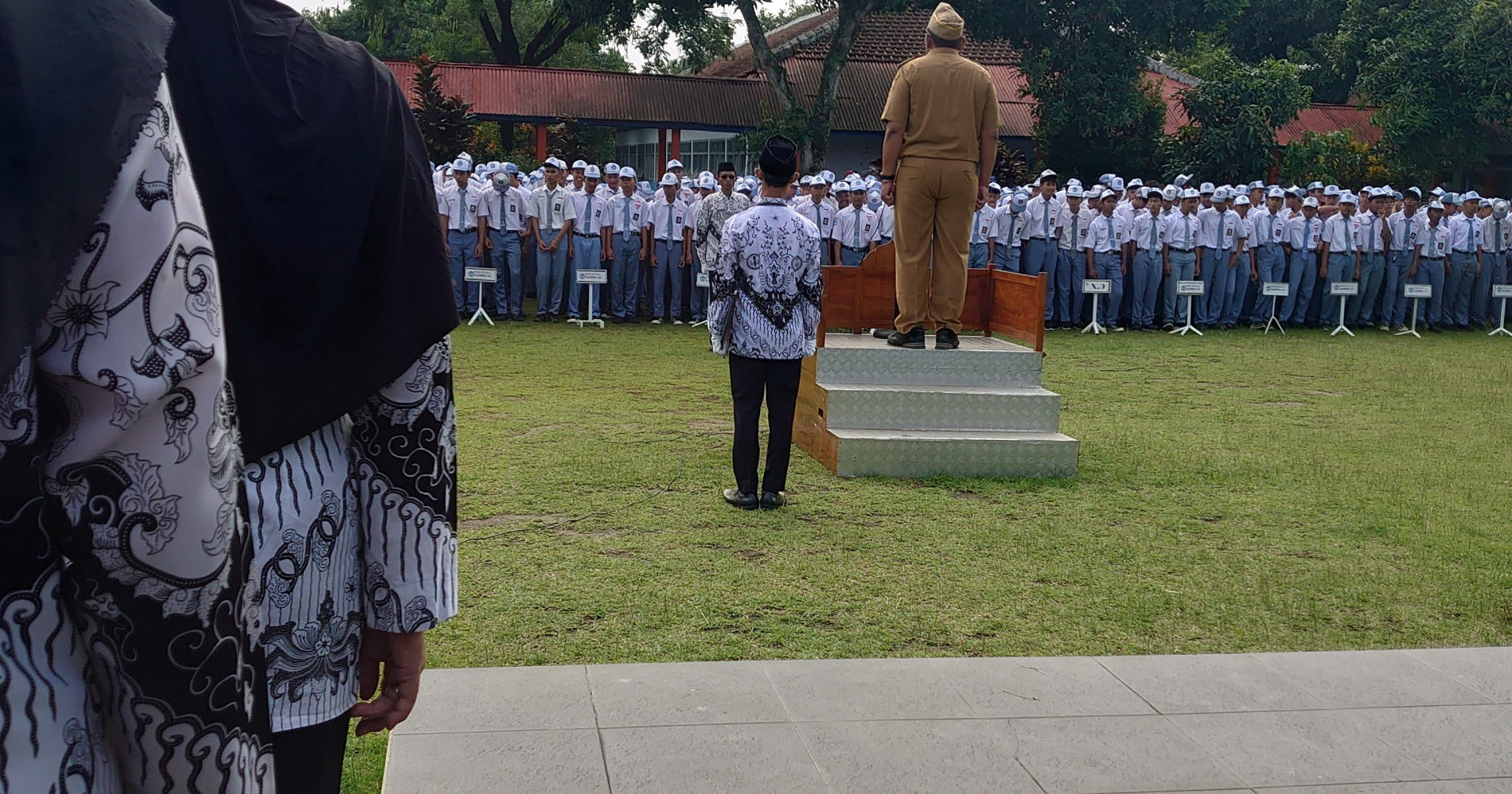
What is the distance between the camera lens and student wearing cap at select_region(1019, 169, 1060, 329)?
1762 centimetres

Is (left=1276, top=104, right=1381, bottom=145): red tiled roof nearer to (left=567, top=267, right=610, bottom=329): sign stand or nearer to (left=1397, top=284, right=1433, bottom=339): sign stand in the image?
(left=1397, top=284, right=1433, bottom=339): sign stand

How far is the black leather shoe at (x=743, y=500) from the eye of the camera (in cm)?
695

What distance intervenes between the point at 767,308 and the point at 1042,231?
11.6 metres

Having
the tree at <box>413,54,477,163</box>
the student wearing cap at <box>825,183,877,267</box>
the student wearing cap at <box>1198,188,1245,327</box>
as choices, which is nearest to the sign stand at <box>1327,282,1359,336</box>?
the student wearing cap at <box>1198,188,1245,327</box>

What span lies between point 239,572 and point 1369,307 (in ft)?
66.6

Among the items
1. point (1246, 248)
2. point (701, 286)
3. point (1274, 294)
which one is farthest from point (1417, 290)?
point (701, 286)

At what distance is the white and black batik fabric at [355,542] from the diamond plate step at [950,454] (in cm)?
604

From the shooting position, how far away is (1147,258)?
18.1m

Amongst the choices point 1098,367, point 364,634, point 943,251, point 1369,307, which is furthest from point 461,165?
point 364,634

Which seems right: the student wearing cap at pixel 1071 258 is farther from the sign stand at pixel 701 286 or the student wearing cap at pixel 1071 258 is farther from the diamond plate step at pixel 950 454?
the diamond plate step at pixel 950 454

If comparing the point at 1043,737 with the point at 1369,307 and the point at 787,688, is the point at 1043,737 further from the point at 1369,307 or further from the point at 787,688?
the point at 1369,307

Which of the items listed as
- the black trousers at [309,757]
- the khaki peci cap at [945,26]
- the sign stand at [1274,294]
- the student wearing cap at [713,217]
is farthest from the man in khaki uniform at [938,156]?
the sign stand at [1274,294]

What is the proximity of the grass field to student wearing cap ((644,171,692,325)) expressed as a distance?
595 centimetres

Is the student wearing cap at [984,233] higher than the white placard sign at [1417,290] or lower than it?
higher
